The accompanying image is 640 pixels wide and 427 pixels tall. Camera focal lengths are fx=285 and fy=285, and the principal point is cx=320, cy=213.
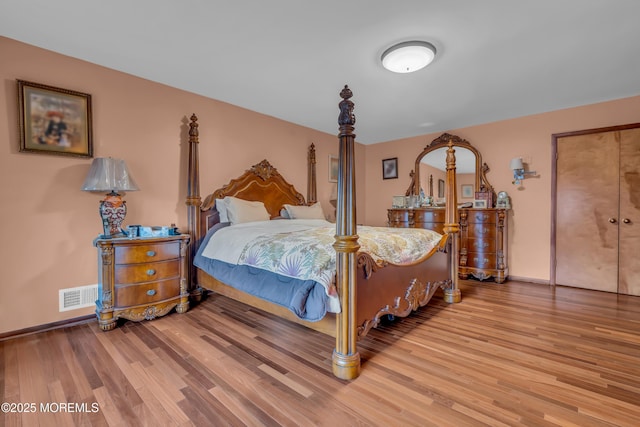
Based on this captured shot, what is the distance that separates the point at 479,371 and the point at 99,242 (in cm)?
299

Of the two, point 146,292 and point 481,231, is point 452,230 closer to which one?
point 481,231

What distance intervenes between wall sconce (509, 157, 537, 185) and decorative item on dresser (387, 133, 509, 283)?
344 millimetres

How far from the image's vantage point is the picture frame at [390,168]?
5.41 metres

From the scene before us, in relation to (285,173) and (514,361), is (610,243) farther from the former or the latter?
(285,173)

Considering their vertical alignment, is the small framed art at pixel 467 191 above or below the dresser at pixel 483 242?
above

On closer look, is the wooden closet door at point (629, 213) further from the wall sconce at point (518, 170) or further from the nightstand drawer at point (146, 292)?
the nightstand drawer at point (146, 292)

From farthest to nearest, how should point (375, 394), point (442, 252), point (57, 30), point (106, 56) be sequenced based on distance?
point (442, 252) < point (106, 56) < point (57, 30) < point (375, 394)

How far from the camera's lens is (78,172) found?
2584mm

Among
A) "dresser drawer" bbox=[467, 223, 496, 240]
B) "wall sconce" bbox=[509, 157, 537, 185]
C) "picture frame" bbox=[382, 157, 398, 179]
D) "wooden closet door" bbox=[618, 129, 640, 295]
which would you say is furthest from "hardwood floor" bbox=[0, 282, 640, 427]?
"picture frame" bbox=[382, 157, 398, 179]

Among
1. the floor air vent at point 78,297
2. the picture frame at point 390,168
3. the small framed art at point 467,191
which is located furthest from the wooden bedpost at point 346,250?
the picture frame at point 390,168

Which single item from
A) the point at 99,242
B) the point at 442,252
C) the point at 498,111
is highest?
the point at 498,111

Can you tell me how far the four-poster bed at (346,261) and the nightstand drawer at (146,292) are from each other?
38 cm

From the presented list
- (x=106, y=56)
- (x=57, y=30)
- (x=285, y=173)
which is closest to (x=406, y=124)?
(x=285, y=173)

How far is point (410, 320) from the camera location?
2645mm
